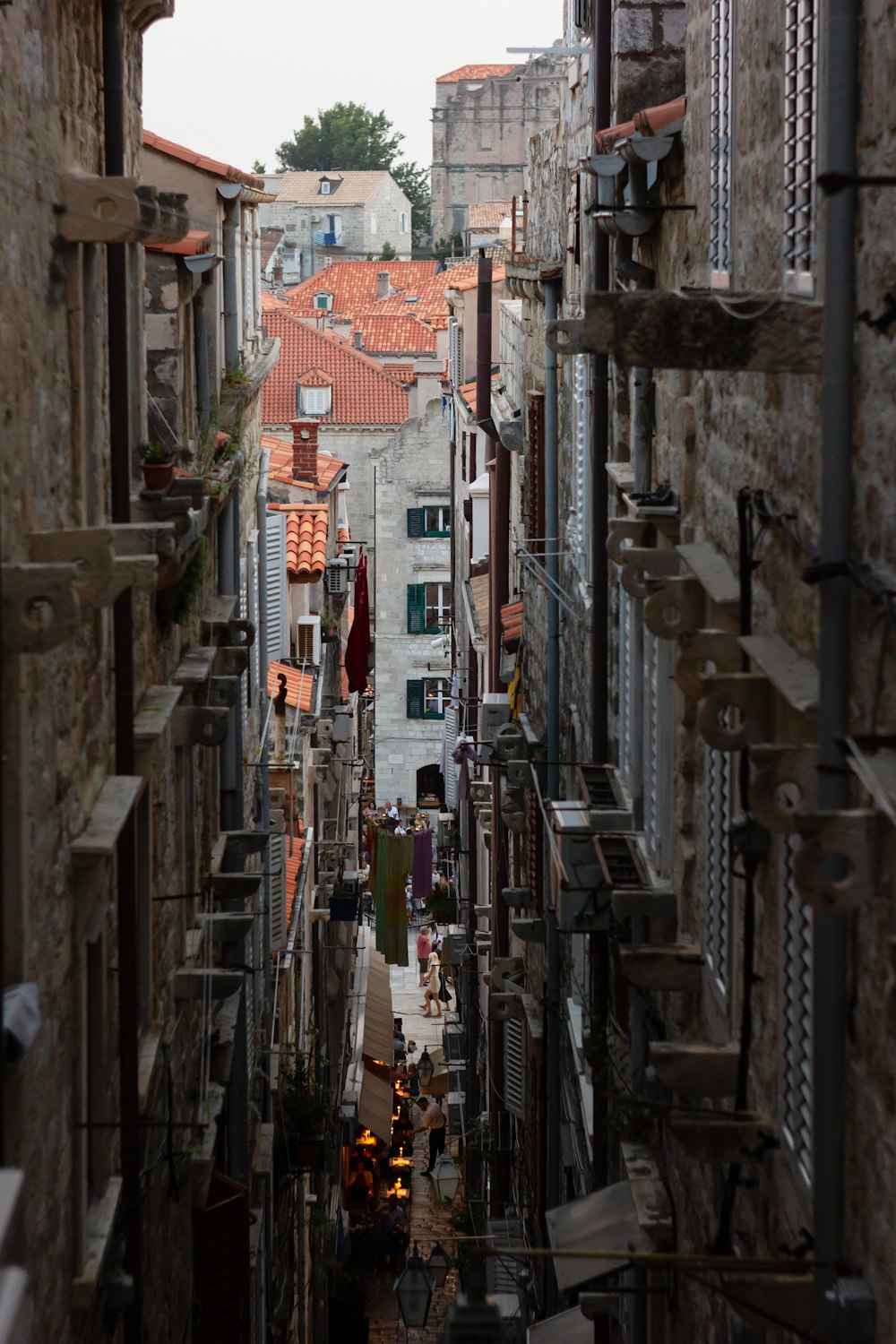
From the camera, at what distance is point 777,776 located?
5898 millimetres

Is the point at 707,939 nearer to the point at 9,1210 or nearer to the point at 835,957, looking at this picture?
the point at 835,957

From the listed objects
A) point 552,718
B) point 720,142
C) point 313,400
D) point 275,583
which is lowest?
point 552,718

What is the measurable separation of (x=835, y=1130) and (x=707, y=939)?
323cm

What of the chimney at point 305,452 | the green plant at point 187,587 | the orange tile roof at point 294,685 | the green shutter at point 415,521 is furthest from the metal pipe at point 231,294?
the green shutter at point 415,521

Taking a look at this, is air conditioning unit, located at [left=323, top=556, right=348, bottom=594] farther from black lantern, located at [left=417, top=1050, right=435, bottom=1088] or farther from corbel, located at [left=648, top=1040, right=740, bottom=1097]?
corbel, located at [left=648, top=1040, right=740, bottom=1097]

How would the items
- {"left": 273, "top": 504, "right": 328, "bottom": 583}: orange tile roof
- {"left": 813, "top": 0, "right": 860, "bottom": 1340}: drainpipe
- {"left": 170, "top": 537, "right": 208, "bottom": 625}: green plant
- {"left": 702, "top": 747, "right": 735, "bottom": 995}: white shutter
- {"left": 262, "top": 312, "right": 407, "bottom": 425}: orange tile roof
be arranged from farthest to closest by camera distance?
{"left": 262, "top": 312, "right": 407, "bottom": 425}: orange tile roof
{"left": 273, "top": 504, "right": 328, "bottom": 583}: orange tile roof
{"left": 170, "top": 537, "right": 208, "bottom": 625}: green plant
{"left": 702, "top": 747, "right": 735, "bottom": 995}: white shutter
{"left": 813, "top": 0, "right": 860, "bottom": 1340}: drainpipe

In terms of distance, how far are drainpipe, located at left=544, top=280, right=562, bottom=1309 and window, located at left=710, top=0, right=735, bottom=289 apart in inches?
260

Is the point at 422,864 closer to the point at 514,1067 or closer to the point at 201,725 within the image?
the point at 514,1067

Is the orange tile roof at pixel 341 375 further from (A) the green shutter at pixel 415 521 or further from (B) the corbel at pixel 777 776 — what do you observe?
(B) the corbel at pixel 777 776

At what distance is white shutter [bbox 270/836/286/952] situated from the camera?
20172mm

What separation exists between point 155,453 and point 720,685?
530cm

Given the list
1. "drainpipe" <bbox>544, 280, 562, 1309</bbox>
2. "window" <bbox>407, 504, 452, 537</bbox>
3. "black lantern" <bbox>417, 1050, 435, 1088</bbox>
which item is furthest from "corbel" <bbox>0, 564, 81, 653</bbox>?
"window" <bbox>407, 504, 452, 537</bbox>

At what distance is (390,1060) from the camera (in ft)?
100

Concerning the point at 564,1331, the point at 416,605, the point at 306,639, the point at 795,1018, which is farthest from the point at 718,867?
the point at 416,605
